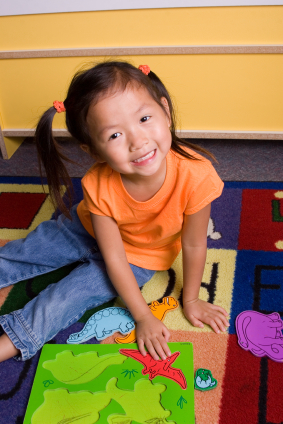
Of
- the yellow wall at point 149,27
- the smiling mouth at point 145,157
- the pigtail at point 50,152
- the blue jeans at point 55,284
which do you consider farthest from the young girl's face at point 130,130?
the yellow wall at point 149,27

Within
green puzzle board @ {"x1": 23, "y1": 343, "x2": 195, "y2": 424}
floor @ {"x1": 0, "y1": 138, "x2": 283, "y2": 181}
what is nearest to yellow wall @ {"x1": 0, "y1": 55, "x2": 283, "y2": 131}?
floor @ {"x1": 0, "y1": 138, "x2": 283, "y2": 181}

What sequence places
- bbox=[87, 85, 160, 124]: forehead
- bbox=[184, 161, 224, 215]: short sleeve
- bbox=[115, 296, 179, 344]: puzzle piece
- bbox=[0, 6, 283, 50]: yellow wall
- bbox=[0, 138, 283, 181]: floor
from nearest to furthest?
bbox=[87, 85, 160, 124]: forehead
bbox=[184, 161, 224, 215]: short sleeve
bbox=[115, 296, 179, 344]: puzzle piece
bbox=[0, 6, 283, 50]: yellow wall
bbox=[0, 138, 283, 181]: floor

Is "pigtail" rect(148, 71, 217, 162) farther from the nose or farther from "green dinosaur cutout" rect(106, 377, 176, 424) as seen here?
"green dinosaur cutout" rect(106, 377, 176, 424)

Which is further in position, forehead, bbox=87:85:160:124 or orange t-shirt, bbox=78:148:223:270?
orange t-shirt, bbox=78:148:223:270

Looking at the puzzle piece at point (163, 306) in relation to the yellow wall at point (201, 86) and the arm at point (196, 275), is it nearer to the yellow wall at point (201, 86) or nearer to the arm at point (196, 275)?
the arm at point (196, 275)

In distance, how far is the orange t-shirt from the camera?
0.82 meters

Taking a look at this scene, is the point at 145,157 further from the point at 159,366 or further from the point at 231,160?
the point at 231,160

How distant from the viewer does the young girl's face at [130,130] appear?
2.31ft

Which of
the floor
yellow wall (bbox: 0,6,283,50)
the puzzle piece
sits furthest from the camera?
the floor

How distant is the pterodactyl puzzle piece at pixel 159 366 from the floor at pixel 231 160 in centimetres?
68

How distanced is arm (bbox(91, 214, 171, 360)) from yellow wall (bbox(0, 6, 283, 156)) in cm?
65

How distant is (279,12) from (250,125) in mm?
347

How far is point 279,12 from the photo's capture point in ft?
3.89

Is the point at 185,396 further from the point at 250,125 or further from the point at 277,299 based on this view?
the point at 250,125
